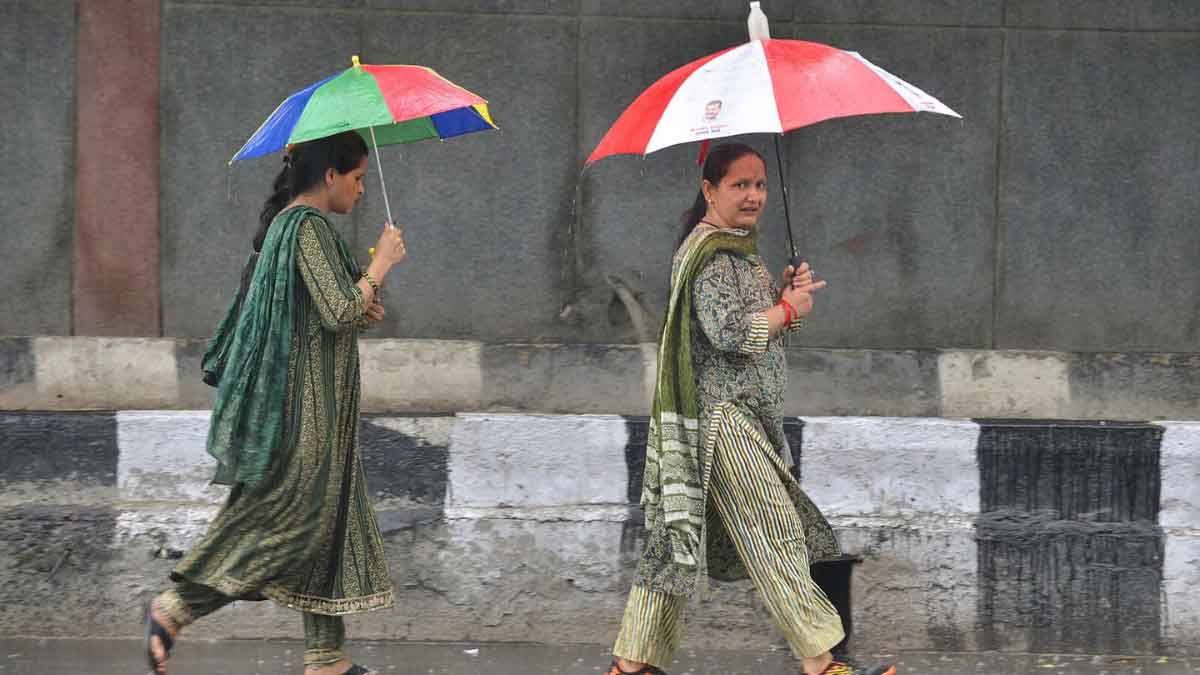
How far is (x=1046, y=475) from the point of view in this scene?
18.2 ft

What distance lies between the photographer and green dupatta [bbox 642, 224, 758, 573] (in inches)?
177

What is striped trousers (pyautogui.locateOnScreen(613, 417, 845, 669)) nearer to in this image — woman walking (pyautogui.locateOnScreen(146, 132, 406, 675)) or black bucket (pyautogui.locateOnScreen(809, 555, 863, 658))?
black bucket (pyautogui.locateOnScreen(809, 555, 863, 658))

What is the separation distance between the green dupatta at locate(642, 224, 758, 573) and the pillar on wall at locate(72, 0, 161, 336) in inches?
111

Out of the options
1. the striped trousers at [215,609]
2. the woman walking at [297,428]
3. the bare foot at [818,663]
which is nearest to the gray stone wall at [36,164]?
the woman walking at [297,428]

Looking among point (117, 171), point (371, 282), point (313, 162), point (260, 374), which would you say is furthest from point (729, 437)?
point (117, 171)

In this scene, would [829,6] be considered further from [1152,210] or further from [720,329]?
[720,329]

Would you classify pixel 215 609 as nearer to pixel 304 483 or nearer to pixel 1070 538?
pixel 304 483

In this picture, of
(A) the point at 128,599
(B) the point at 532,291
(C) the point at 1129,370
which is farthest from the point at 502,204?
(C) the point at 1129,370

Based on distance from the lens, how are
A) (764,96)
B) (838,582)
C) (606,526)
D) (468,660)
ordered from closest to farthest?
(764,96), (838,582), (468,660), (606,526)

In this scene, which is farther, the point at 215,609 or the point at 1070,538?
the point at 1070,538

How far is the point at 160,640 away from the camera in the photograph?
4.55m

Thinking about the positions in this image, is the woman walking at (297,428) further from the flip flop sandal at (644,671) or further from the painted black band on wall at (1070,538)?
the painted black band on wall at (1070,538)

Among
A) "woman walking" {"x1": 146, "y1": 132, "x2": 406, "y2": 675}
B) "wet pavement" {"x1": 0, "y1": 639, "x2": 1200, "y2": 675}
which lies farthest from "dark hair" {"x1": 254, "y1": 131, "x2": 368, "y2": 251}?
"wet pavement" {"x1": 0, "y1": 639, "x2": 1200, "y2": 675}

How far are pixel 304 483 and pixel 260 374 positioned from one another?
1.07 ft
